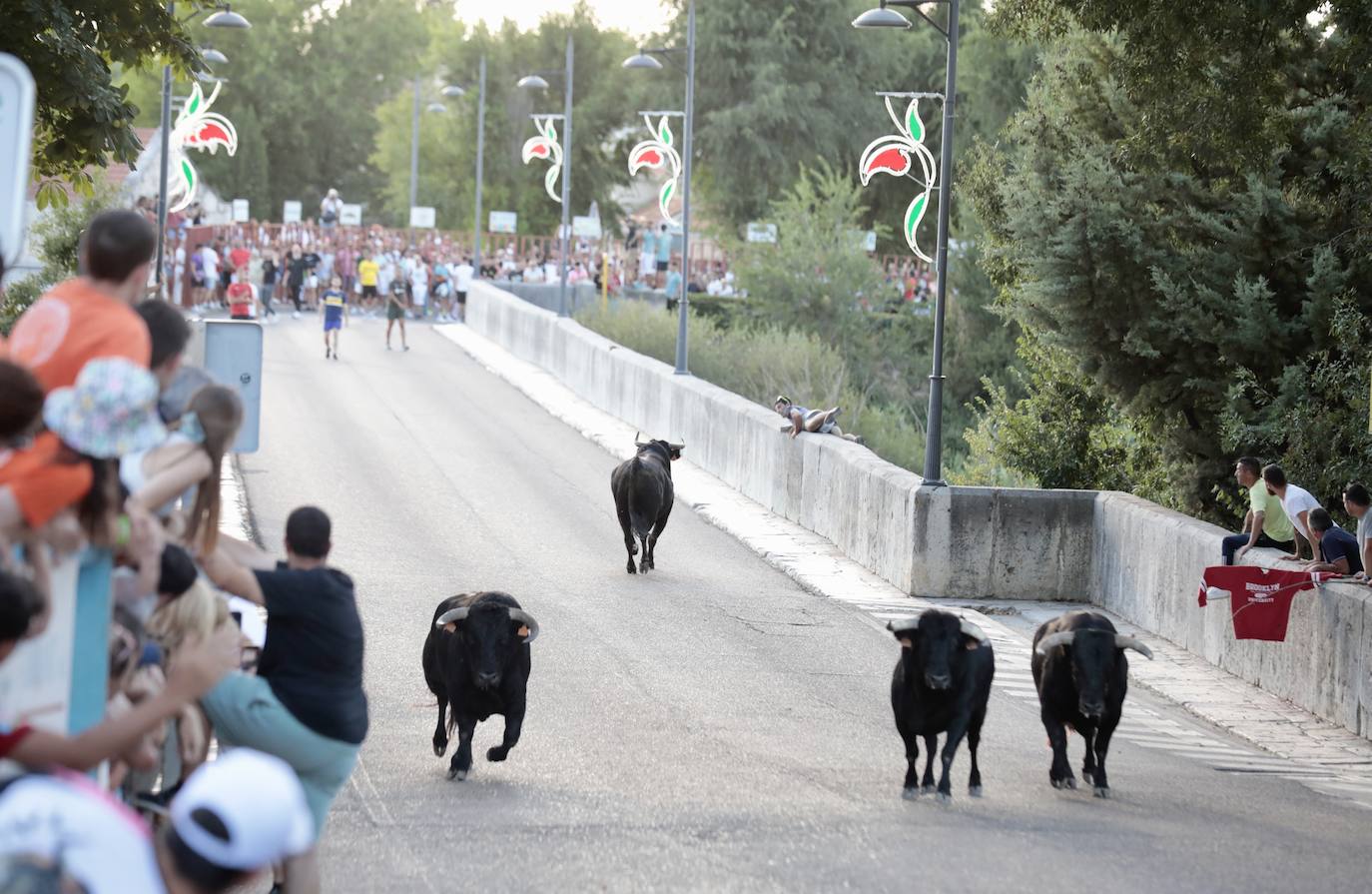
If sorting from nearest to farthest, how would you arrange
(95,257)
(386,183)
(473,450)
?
(95,257)
(473,450)
(386,183)

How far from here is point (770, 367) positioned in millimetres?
40469

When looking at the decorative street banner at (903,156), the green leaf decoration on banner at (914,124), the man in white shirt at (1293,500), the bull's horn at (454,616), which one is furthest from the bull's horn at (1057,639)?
the green leaf decoration on banner at (914,124)

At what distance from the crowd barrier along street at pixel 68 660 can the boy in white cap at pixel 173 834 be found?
126 centimetres

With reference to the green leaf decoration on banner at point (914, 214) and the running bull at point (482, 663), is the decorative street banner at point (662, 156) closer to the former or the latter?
the green leaf decoration on banner at point (914, 214)

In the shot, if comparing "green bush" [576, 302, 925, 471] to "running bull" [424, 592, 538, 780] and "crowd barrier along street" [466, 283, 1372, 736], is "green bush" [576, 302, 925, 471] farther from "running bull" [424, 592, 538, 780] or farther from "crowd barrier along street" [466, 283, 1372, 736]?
"running bull" [424, 592, 538, 780]

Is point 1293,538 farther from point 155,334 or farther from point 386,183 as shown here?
point 386,183

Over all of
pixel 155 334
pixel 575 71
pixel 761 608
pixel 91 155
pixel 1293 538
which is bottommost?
pixel 761 608

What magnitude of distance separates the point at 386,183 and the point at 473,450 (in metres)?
82.7

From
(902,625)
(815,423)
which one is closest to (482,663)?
(902,625)

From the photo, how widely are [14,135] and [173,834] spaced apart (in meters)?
2.82

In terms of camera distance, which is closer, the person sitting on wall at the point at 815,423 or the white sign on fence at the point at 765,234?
the person sitting on wall at the point at 815,423

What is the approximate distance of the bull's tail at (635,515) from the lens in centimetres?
1958

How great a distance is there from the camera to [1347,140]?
19891 millimetres

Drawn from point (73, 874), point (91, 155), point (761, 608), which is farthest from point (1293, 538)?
point (73, 874)
